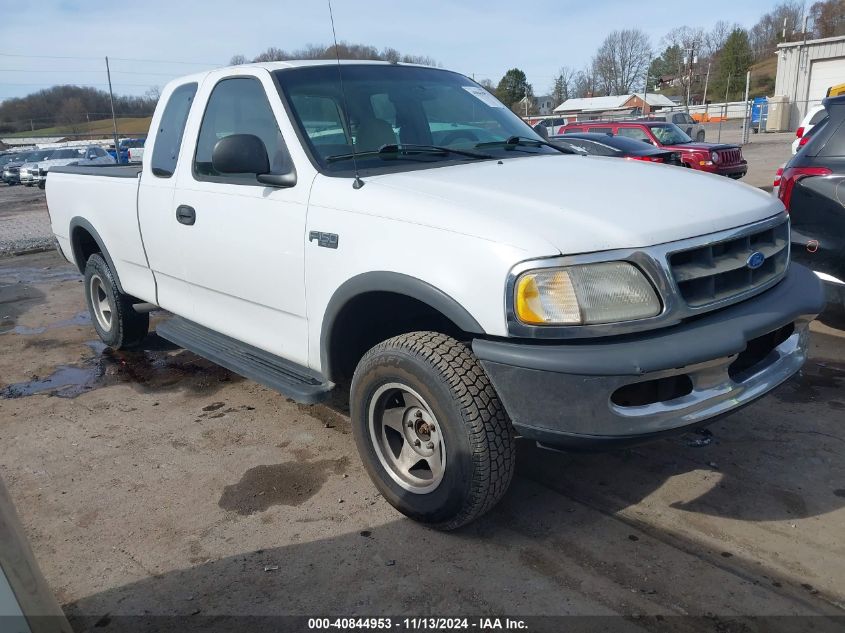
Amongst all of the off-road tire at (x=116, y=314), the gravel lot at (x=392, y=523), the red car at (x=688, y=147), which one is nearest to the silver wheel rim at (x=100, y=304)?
the off-road tire at (x=116, y=314)

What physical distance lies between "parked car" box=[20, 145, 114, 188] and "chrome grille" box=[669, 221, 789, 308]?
94.5 feet

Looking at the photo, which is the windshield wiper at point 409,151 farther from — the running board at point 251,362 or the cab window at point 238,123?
the running board at point 251,362

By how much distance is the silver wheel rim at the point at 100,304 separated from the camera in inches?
228

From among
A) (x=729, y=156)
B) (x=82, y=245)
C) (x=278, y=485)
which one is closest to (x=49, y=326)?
(x=82, y=245)

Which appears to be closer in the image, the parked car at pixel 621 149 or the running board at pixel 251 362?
the running board at pixel 251 362

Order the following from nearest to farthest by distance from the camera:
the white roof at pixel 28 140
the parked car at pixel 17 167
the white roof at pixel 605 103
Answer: the parked car at pixel 17 167
the white roof at pixel 28 140
the white roof at pixel 605 103

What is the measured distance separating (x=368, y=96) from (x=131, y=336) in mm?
3115

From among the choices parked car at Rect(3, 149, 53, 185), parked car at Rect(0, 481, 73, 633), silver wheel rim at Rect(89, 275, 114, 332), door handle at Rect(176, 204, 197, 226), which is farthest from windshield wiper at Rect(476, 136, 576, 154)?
parked car at Rect(3, 149, 53, 185)

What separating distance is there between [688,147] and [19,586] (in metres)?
17.1

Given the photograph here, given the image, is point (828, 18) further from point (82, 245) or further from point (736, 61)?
point (82, 245)

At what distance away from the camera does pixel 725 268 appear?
8.99ft

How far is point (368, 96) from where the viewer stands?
3.77 metres

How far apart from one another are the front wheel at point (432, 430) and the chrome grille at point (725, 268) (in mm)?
846

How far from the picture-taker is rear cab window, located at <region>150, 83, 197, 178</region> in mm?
4320
